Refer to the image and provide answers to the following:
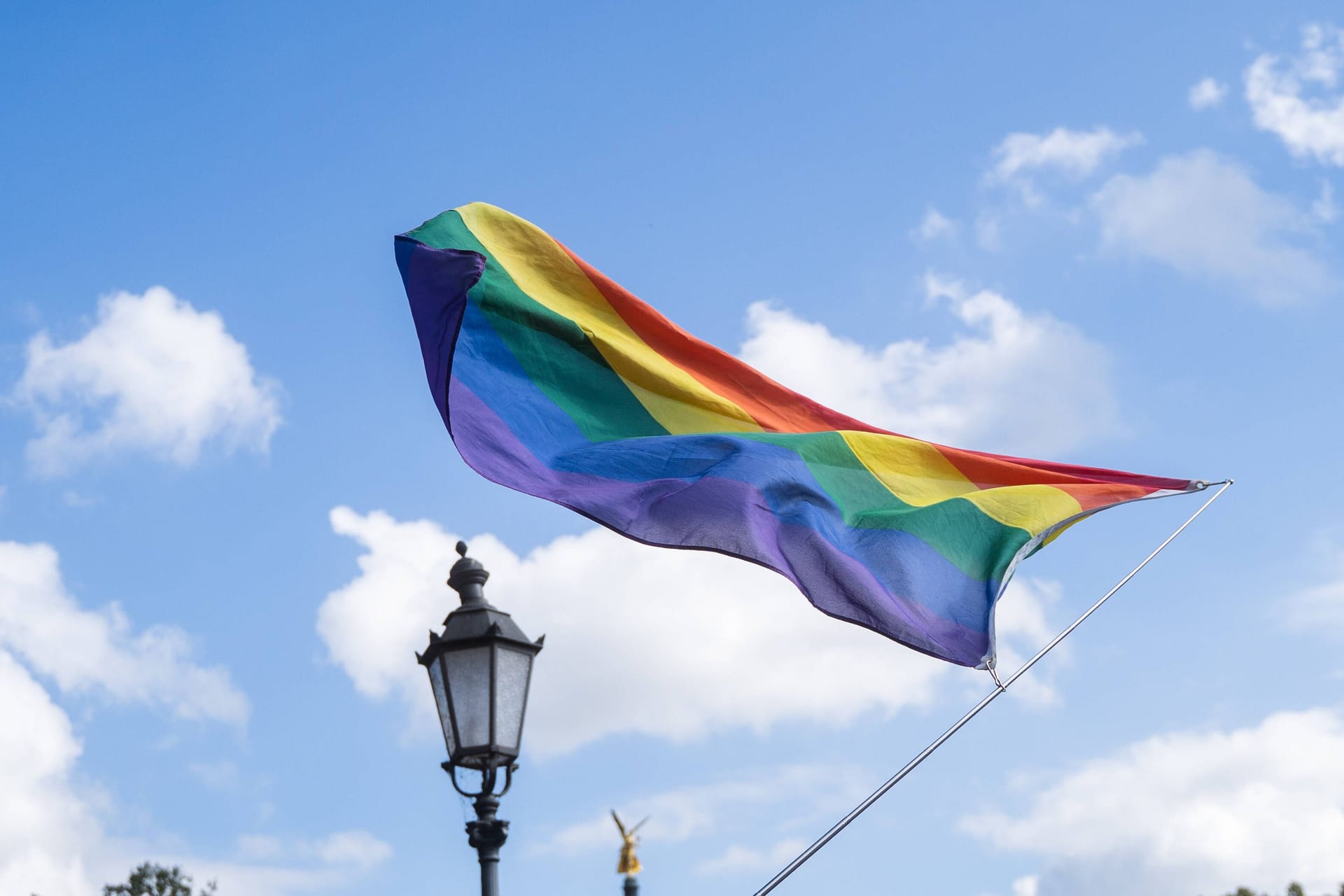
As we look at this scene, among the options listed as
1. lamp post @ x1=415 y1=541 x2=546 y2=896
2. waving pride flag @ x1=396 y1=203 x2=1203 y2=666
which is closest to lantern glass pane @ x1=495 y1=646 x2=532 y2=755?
lamp post @ x1=415 y1=541 x2=546 y2=896

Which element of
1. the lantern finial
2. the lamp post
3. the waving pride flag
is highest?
the waving pride flag

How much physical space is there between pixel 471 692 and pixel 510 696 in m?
0.17

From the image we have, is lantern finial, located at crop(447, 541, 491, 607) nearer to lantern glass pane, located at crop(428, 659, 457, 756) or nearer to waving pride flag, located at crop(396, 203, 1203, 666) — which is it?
lantern glass pane, located at crop(428, 659, 457, 756)

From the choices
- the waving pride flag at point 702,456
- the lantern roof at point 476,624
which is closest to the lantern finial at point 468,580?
the lantern roof at point 476,624

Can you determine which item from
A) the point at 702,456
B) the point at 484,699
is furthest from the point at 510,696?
the point at 702,456

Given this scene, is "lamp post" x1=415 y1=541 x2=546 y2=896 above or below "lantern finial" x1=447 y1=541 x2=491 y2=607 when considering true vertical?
below

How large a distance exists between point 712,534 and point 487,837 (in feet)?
8.28

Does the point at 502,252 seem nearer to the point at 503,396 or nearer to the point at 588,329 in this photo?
the point at 588,329

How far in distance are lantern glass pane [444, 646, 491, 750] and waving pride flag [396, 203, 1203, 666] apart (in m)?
2.00

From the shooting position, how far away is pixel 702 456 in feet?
30.3

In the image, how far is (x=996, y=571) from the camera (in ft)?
29.0

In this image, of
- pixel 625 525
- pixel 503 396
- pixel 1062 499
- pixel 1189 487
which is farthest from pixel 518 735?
pixel 1189 487

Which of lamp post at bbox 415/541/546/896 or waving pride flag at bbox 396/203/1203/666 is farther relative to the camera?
waving pride flag at bbox 396/203/1203/666

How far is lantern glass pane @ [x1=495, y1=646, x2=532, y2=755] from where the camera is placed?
255 inches
